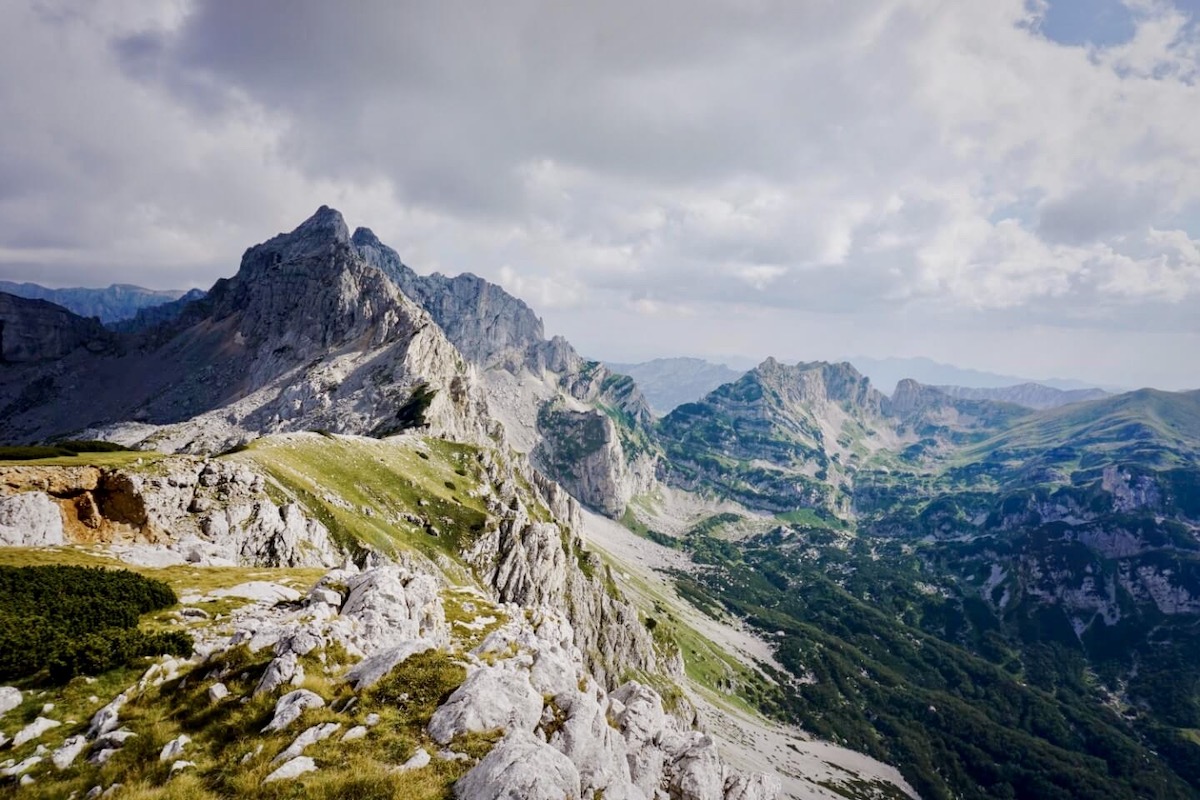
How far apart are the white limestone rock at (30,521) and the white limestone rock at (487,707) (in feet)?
143

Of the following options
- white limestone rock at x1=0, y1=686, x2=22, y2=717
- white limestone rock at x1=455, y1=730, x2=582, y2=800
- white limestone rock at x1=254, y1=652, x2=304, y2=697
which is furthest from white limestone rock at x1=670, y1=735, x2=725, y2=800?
white limestone rock at x1=0, y1=686, x2=22, y2=717

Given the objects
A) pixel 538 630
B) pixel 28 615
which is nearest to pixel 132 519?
pixel 28 615

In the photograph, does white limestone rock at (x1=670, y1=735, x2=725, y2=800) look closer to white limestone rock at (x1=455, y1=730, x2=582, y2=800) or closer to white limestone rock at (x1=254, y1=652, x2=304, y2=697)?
white limestone rock at (x1=455, y1=730, x2=582, y2=800)

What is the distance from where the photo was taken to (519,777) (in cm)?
1817

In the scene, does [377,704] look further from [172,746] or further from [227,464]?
[227,464]

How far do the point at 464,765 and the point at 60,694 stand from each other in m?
18.7

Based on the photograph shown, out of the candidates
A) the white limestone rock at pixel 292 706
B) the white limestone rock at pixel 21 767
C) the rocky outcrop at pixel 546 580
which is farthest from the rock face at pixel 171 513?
the rocky outcrop at pixel 546 580

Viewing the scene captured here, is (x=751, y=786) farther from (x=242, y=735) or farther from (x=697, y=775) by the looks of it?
(x=242, y=735)

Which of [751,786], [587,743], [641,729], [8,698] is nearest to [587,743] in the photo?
[587,743]

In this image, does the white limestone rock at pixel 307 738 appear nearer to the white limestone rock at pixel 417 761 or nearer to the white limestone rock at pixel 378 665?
the white limestone rock at pixel 378 665

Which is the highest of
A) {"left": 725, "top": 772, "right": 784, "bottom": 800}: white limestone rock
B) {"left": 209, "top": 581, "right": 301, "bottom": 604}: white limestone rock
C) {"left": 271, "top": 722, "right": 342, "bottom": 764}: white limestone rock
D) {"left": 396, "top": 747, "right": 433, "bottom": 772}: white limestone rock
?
{"left": 271, "top": 722, "right": 342, "bottom": 764}: white limestone rock

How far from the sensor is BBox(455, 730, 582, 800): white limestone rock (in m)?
17.8

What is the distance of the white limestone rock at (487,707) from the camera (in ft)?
71.7

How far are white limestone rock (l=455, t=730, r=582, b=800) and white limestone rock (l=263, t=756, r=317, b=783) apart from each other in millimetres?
5246
